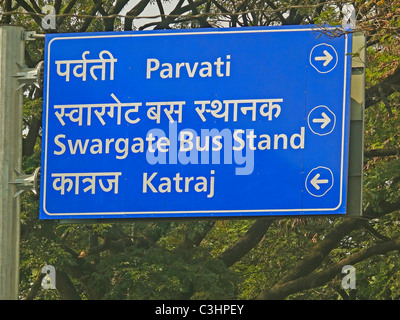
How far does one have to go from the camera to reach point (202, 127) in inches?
381

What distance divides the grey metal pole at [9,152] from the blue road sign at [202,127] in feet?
2.58

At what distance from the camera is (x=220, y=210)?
959cm

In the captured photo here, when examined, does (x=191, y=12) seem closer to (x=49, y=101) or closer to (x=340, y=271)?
(x=340, y=271)

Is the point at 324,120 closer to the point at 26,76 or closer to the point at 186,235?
Result: the point at 26,76

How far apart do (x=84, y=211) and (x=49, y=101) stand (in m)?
1.02

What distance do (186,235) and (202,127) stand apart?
763cm

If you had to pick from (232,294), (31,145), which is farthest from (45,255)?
(232,294)

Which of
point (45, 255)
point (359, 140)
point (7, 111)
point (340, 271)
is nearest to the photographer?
point (7, 111)

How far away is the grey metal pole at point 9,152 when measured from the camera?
871 cm

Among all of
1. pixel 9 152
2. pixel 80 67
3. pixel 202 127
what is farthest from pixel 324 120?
pixel 9 152

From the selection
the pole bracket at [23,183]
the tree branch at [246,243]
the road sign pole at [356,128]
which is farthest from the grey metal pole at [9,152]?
the tree branch at [246,243]

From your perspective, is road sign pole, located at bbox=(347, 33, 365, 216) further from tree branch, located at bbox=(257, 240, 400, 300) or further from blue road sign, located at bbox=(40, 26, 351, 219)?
tree branch, located at bbox=(257, 240, 400, 300)

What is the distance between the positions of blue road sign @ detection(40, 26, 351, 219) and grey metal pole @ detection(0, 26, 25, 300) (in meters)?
0.79

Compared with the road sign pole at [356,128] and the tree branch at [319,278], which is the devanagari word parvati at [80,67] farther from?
the tree branch at [319,278]
